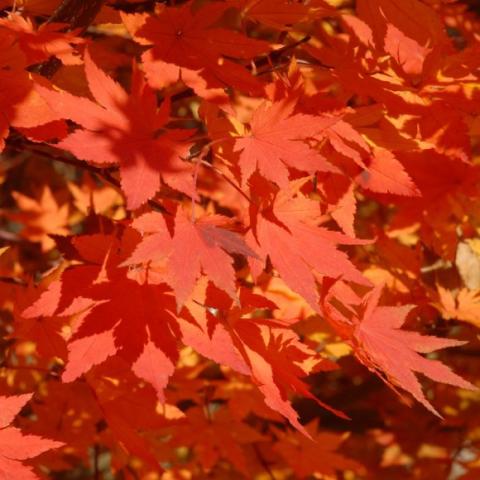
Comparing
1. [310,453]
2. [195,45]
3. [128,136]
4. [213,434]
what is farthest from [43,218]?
[128,136]

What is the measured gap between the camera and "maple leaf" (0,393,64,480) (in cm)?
95

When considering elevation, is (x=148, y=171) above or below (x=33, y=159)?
above

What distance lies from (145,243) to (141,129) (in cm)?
16

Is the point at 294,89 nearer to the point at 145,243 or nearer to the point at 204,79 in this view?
the point at 204,79

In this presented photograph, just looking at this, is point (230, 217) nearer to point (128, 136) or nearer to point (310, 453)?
point (128, 136)

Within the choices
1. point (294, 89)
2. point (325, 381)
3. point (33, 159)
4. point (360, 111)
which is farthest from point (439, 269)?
point (33, 159)

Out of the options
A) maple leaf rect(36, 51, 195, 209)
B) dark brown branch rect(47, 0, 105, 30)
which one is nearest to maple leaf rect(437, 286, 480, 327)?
maple leaf rect(36, 51, 195, 209)

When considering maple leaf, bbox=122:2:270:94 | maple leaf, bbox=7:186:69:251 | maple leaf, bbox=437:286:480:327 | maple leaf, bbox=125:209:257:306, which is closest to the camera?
maple leaf, bbox=125:209:257:306

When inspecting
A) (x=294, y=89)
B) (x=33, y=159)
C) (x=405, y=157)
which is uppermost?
(x=294, y=89)

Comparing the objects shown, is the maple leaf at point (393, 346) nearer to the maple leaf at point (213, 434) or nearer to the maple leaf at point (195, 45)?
the maple leaf at point (195, 45)

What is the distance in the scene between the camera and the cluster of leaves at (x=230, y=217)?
909 millimetres

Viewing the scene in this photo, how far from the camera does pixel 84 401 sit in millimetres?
1635

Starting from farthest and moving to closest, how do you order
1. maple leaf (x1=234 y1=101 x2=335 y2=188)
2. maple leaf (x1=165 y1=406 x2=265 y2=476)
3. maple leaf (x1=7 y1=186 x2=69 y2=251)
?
maple leaf (x1=7 y1=186 x2=69 y2=251) → maple leaf (x1=165 y1=406 x2=265 y2=476) → maple leaf (x1=234 y1=101 x2=335 y2=188)

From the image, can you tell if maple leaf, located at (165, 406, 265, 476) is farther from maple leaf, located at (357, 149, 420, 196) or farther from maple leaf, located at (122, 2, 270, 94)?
maple leaf, located at (122, 2, 270, 94)
